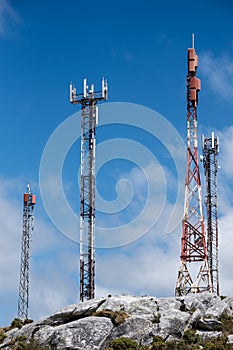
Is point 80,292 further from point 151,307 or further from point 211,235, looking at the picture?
point 211,235

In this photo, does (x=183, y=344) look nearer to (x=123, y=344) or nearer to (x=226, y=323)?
(x=123, y=344)

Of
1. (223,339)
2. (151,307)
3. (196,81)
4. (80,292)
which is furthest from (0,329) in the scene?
(196,81)

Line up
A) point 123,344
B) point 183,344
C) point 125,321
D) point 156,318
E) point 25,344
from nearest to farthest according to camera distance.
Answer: point 183,344 < point 123,344 < point 25,344 < point 125,321 < point 156,318

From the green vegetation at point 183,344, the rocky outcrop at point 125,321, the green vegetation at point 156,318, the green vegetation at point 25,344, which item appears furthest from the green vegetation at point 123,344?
the green vegetation at point 25,344

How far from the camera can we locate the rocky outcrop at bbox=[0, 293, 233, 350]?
4747cm

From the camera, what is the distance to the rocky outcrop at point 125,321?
47.5 metres

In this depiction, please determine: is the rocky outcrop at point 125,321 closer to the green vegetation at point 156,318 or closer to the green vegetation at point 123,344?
the green vegetation at point 156,318

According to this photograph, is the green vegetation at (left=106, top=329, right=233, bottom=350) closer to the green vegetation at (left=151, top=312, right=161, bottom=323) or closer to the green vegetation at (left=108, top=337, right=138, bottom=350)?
the green vegetation at (left=108, top=337, right=138, bottom=350)

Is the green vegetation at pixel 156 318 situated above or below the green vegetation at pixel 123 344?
above

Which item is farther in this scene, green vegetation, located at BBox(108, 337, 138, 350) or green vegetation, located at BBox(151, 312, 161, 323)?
green vegetation, located at BBox(151, 312, 161, 323)

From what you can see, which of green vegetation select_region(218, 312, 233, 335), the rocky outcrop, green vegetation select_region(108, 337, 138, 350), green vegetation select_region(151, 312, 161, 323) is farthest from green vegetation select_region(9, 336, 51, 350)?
green vegetation select_region(218, 312, 233, 335)

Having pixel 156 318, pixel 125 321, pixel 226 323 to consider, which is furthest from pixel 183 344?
pixel 125 321

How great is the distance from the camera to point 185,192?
200 feet

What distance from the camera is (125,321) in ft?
159
